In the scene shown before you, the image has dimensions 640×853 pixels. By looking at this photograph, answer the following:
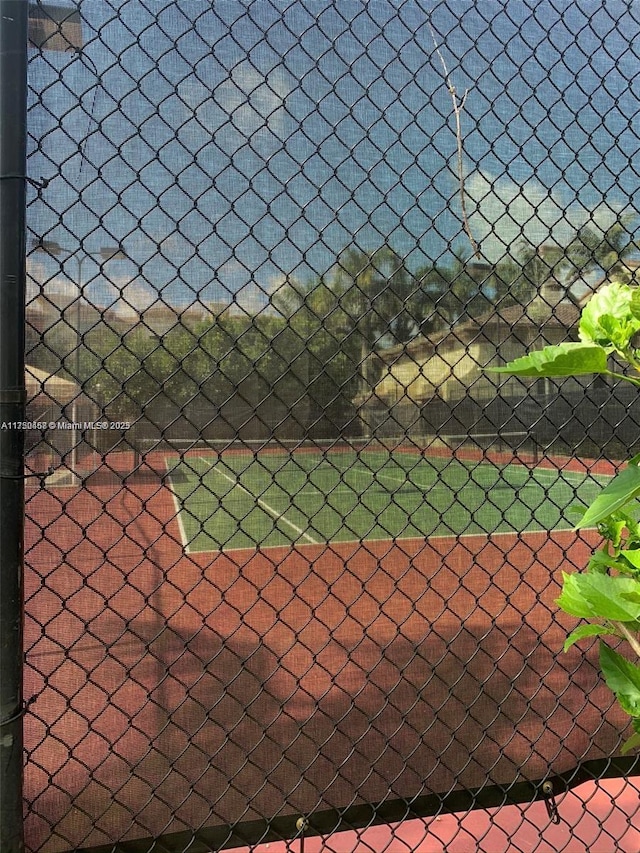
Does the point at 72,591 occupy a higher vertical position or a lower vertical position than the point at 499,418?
lower

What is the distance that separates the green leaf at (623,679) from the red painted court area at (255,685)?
0.44 metres

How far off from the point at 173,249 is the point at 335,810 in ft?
4.27

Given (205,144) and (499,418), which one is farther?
(499,418)

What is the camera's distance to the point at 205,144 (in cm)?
124

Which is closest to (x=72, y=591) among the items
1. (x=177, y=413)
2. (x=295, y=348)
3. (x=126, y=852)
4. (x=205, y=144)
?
(x=177, y=413)

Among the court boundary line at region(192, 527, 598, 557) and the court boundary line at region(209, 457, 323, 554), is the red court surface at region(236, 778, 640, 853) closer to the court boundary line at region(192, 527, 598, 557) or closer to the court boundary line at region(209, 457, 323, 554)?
the court boundary line at region(192, 527, 598, 557)

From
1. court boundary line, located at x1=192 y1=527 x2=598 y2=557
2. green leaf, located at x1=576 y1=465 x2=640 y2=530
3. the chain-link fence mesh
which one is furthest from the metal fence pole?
green leaf, located at x1=576 y1=465 x2=640 y2=530

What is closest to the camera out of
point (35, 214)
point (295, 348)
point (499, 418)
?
point (35, 214)

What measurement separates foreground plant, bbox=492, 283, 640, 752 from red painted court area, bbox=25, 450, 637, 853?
0.41 m

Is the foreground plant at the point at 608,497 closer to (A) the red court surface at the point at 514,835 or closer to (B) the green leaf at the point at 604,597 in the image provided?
(B) the green leaf at the point at 604,597

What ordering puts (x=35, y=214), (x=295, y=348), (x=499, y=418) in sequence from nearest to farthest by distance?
(x=35, y=214), (x=295, y=348), (x=499, y=418)

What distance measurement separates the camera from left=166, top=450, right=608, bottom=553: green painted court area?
1251mm

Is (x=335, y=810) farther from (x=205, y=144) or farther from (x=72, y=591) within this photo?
(x=205, y=144)

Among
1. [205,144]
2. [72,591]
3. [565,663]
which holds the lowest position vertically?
[565,663]
